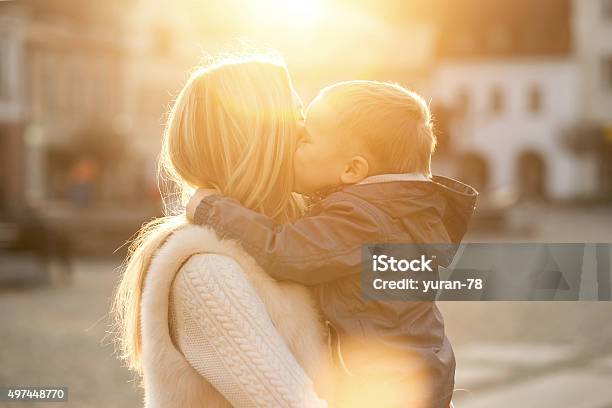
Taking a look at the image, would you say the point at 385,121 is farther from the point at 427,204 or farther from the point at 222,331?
the point at 222,331

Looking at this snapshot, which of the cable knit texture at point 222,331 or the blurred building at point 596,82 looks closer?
the cable knit texture at point 222,331

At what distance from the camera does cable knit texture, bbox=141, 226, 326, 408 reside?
1864mm

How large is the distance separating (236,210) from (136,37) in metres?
38.7

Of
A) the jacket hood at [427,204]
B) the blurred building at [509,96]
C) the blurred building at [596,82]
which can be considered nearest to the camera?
the jacket hood at [427,204]

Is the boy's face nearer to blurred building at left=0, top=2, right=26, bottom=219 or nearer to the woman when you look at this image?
the woman

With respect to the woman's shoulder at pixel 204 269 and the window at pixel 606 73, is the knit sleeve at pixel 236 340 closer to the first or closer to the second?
the woman's shoulder at pixel 204 269

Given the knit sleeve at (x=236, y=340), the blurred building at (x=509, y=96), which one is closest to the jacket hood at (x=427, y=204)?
the knit sleeve at (x=236, y=340)

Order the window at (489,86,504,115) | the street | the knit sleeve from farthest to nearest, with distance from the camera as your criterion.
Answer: the window at (489,86,504,115) → the street → the knit sleeve

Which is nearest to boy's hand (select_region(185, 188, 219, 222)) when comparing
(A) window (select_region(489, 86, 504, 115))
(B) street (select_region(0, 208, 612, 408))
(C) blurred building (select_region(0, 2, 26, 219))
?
(B) street (select_region(0, 208, 612, 408))

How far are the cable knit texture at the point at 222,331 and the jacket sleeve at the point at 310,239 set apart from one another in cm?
2

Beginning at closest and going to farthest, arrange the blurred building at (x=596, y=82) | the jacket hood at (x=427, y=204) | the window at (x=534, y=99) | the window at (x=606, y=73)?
the jacket hood at (x=427, y=204), the blurred building at (x=596, y=82), the window at (x=606, y=73), the window at (x=534, y=99)

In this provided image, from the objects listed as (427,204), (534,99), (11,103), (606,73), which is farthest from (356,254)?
(534,99)

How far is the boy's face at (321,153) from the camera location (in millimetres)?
2023

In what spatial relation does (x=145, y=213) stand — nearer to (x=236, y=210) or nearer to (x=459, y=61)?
(x=236, y=210)
